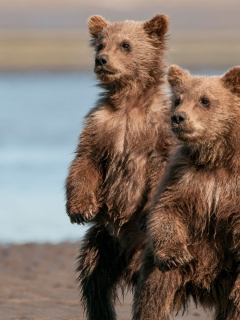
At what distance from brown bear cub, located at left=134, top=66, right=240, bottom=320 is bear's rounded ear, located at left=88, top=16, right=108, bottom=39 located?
6.48 ft

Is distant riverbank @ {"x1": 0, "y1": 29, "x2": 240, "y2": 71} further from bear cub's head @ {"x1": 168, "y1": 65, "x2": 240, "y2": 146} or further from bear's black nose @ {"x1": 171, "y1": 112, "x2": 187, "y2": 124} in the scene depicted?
bear's black nose @ {"x1": 171, "y1": 112, "x2": 187, "y2": 124}

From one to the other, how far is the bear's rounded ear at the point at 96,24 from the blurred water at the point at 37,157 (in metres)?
1.42

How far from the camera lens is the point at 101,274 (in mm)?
7793

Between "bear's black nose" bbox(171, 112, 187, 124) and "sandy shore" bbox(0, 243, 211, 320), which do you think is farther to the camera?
"sandy shore" bbox(0, 243, 211, 320)

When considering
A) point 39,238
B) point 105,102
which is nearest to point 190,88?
point 105,102

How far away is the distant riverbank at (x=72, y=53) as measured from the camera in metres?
42.9

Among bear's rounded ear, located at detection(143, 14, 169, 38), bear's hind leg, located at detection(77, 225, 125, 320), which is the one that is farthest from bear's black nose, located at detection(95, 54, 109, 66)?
bear's hind leg, located at detection(77, 225, 125, 320)

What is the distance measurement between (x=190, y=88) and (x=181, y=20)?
71.4m

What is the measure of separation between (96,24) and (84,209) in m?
2.07

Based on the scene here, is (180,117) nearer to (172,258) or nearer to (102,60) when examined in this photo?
(172,258)

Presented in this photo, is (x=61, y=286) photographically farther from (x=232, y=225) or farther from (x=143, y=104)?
(x=232, y=225)

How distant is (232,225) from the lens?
21.8 feet

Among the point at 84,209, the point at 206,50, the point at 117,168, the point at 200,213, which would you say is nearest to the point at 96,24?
the point at 117,168

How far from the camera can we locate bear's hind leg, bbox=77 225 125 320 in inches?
306
